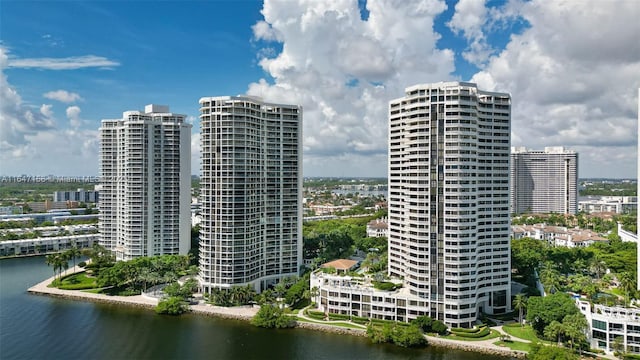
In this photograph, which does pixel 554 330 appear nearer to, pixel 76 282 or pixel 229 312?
pixel 229 312

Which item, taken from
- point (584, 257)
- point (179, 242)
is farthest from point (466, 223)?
point (179, 242)

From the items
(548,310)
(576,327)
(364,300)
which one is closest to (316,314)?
(364,300)

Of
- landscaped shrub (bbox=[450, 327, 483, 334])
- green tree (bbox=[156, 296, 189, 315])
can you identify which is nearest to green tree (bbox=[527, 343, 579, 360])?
landscaped shrub (bbox=[450, 327, 483, 334])

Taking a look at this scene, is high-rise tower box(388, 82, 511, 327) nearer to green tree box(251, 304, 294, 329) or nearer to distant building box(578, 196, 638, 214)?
green tree box(251, 304, 294, 329)

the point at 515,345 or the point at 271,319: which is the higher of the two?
the point at 271,319

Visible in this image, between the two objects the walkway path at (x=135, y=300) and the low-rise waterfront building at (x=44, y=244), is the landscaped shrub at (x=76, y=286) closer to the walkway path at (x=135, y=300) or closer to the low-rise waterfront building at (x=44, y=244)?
the walkway path at (x=135, y=300)

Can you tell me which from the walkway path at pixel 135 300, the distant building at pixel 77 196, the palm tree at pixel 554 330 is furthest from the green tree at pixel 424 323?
the distant building at pixel 77 196
